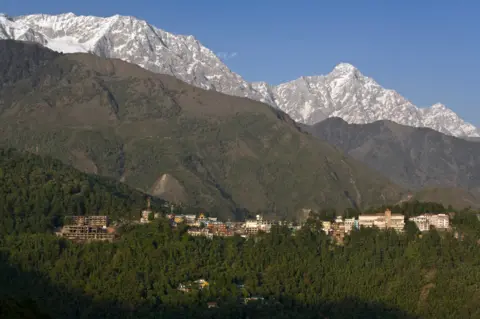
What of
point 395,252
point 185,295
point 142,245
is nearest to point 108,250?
point 142,245

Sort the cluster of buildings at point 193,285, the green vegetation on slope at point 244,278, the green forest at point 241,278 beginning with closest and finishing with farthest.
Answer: the green forest at point 241,278 < the green vegetation on slope at point 244,278 < the cluster of buildings at point 193,285

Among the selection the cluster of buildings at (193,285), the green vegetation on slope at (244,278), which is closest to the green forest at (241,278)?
the green vegetation on slope at (244,278)

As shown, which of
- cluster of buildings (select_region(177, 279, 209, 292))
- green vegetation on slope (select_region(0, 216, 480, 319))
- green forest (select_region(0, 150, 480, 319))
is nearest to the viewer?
green forest (select_region(0, 150, 480, 319))

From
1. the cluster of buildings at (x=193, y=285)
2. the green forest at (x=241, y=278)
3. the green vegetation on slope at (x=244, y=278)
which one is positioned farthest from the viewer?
the cluster of buildings at (x=193, y=285)

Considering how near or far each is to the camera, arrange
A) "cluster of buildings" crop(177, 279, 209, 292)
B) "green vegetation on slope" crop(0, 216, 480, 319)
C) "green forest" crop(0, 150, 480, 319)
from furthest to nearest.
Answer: "cluster of buildings" crop(177, 279, 209, 292), "green vegetation on slope" crop(0, 216, 480, 319), "green forest" crop(0, 150, 480, 319)

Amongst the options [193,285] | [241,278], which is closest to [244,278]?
[241,278]

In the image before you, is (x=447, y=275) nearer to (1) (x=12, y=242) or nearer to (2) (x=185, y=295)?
(2) (x=185, y=295)

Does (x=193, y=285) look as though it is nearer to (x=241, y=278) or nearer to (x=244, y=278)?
(x=241, y=278)

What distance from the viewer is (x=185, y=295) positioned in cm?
17275

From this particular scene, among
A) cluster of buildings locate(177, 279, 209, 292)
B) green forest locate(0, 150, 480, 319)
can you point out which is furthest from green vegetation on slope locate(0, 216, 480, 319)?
cluster of buildings locate(177, 279, 209, 292)

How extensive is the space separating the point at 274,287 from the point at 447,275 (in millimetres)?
25057

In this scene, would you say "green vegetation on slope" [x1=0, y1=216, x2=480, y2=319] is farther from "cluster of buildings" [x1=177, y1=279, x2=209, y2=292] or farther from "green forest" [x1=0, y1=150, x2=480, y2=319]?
"cluster of buildings" [x1=177, y1=279, x2=209, y2=292]

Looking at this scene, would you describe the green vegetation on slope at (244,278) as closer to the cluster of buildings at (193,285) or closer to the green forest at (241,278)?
the green forest at (241,278)

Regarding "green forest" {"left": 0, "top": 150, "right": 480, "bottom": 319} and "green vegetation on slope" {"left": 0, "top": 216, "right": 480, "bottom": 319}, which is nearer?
"green forest" {"left": 0, "top": 150, "right": 480, "bottom": 319}
